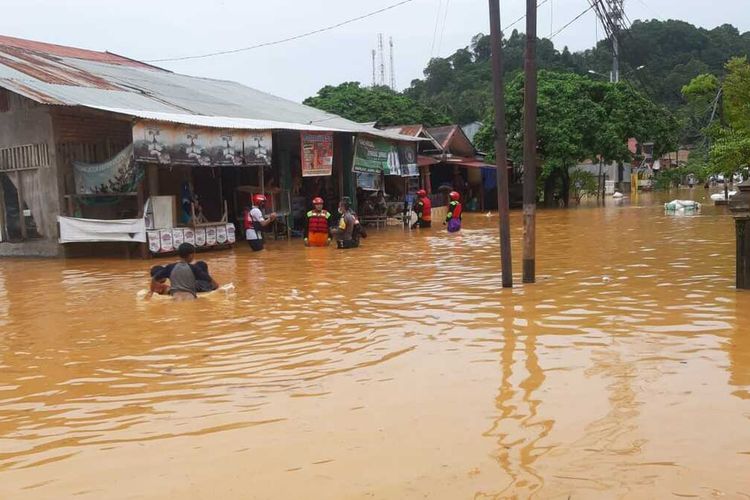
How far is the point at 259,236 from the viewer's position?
15.6m

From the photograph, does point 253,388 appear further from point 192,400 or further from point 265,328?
point 265,328

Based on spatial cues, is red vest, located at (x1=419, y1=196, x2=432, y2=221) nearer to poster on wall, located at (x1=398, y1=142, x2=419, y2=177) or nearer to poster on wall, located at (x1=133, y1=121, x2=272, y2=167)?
poster on wall, located at (x1=398, y1=142, x2=419, y2=177)

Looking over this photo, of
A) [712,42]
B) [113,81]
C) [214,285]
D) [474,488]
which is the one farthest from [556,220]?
[712,42]

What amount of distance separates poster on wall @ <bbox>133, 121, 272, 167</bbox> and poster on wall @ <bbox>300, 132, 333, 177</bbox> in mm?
1941

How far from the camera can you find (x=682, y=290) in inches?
336

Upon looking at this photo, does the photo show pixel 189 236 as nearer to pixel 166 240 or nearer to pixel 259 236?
pixel 166 240

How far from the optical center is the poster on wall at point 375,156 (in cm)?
2070

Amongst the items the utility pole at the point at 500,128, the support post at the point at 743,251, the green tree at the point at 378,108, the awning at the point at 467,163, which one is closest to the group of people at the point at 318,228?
the utility pole at the point at 500,128

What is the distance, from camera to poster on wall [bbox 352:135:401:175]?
20.7m

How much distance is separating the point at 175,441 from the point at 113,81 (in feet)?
52.1

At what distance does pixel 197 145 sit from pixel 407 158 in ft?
33.7

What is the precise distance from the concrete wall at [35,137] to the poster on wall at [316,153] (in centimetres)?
629

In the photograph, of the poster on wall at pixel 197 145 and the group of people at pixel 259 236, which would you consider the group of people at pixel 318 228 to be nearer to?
the group of people at pixel 259 236

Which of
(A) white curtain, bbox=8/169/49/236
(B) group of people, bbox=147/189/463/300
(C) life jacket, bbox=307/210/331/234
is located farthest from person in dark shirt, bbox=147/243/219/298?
(A) white curtain, bbox=8/169/49/236
